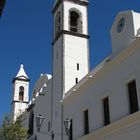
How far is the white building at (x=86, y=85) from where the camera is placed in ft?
49.9

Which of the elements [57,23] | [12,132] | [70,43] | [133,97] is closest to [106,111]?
[133,97]

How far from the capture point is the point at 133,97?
49.3 feet

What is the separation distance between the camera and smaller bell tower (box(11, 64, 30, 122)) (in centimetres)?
3884

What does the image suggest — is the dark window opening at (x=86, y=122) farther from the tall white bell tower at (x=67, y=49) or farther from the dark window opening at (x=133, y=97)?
the dark window opening at (x=133, y=97)

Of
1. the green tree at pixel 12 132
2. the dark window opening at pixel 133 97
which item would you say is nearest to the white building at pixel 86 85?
the dark window opening at pixel 133 97

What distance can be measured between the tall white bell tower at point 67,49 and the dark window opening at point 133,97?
8.11 m

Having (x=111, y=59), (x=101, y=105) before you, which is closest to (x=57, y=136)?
(x=101, y=105)

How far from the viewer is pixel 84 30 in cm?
2708

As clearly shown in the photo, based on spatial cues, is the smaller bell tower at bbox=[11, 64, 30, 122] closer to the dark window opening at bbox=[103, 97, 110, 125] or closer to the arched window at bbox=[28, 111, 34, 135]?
the arched window at bbox=[28, 111, 34, 135]

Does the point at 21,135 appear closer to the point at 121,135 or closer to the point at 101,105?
the point at 101,105

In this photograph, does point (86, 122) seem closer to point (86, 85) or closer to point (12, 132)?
point (86, 85)

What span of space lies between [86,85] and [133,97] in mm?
5098

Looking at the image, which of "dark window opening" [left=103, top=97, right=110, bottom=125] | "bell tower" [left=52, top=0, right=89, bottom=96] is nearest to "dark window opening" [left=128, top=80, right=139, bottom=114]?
"dark window opening" [left=103, top=97, right=110, bottom=125]

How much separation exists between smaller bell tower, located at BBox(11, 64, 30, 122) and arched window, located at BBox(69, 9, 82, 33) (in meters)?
14.5
